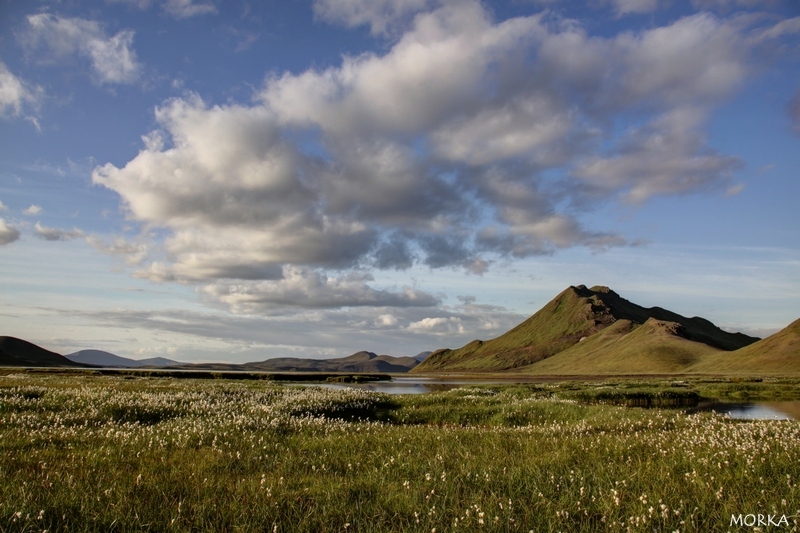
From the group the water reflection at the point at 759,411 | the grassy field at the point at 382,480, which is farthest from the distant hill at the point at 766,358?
the grassy field at the point at 382,480

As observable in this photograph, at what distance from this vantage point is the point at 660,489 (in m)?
6.96

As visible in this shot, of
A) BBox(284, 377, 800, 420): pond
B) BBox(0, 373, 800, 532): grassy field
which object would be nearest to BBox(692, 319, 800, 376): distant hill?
BBox(284, 377, 800, 420): pond

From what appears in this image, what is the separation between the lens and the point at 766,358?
453 feet

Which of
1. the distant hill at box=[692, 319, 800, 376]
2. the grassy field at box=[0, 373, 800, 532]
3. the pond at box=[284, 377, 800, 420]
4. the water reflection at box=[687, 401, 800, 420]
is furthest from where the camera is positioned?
the distant hill at box=[692, 319, 800, 376]

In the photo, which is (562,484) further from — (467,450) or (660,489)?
(467,450)

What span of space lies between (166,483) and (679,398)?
185ft

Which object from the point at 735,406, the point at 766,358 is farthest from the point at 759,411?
the point at 766,358

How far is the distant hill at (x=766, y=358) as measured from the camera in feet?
426

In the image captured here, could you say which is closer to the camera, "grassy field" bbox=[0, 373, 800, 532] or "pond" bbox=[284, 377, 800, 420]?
"grassy field" bbox=[0, 373, 800, 532]

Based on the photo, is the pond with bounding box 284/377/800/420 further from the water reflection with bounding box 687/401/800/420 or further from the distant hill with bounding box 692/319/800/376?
the distant hill with bounding box 692/319/800/376

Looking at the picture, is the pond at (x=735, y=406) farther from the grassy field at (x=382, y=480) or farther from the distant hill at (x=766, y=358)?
the distant hill at (x=766, y=358)

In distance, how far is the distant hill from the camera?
426ft

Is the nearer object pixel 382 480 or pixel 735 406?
pixel 382 480

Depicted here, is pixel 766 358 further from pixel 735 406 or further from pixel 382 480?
pixel 382 480
